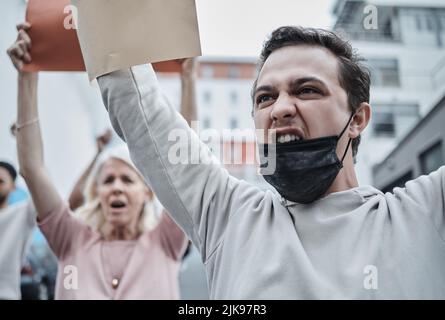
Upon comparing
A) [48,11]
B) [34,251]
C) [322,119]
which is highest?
[48,11]

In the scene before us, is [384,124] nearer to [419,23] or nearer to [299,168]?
[419,23]

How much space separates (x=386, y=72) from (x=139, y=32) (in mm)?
6359

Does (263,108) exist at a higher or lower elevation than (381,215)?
higher

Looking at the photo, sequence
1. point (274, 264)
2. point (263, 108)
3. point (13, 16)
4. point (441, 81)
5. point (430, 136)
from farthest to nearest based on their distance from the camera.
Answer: point (441, 81) → point (430, 136) → point (13, 16) → point (263, 108) → point (274, 264)

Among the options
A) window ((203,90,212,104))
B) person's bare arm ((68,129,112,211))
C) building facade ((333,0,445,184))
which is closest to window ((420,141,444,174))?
building facade ((333,0,445,184))

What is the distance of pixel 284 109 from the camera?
74 cm

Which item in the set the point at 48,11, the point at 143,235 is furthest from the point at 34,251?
the point at 48,11

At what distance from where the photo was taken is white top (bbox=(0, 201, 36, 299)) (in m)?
1.71

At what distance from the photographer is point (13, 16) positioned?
2.19 metres

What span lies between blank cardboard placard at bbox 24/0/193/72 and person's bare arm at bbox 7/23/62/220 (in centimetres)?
2

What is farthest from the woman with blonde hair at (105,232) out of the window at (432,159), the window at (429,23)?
the window at (429,23)

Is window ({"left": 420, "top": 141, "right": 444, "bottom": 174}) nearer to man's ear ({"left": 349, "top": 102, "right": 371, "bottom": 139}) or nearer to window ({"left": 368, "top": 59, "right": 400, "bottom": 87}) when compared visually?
window ({"left": 368, "top": 59, "right": 400, "bottom": 87})
